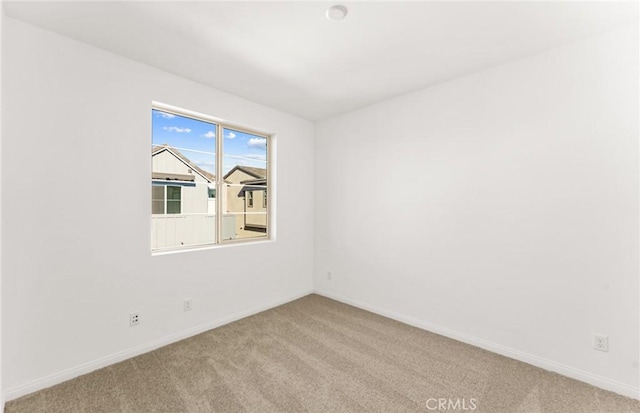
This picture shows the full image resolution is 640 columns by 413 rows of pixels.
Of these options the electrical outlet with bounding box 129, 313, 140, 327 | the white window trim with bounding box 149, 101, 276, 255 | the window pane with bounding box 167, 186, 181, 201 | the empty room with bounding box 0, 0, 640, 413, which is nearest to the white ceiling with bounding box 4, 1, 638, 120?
the empty room with bounding box 0, 0, 640, 413

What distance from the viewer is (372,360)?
2297 mm

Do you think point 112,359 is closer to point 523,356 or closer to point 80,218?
point 80,218

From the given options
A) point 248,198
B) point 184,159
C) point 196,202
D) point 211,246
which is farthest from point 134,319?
point 248,198

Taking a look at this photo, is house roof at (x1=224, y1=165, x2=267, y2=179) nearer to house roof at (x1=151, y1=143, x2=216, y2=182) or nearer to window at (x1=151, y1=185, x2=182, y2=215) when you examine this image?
house roof at (x1=151, y1=143, x2=216, y2=182)

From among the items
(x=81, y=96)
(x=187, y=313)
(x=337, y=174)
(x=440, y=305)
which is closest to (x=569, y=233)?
(x=440, y=305)

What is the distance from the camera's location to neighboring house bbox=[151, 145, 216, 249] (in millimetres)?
2697

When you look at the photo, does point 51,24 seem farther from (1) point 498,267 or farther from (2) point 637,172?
(2) point 637,172

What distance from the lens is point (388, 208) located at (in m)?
3.26

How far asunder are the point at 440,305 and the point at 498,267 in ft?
2.30

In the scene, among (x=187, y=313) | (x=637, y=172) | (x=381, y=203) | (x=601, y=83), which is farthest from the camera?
(x=381, y=203)

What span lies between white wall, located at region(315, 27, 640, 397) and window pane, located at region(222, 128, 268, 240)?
1.39 meters

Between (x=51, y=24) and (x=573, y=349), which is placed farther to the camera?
(x=573, y=349)

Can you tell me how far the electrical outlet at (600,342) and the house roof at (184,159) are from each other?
3.72m

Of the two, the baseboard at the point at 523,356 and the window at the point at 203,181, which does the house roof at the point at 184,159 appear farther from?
the baseboard at the point at 523,356
